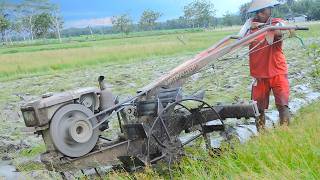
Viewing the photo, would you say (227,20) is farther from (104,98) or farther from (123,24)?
(104,98)

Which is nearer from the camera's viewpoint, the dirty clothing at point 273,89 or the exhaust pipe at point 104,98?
the exhaust pipe at point 104,98

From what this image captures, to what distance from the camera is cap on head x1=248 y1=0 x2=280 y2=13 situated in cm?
563

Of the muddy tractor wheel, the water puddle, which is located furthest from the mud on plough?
the water puddle

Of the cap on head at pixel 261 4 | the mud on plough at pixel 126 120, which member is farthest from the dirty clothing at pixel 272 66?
the mud on plough at pixel 126 120

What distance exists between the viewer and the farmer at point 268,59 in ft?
18.6

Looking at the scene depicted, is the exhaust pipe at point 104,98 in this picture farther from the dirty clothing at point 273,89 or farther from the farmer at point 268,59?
the dirty clothing at point 273,89

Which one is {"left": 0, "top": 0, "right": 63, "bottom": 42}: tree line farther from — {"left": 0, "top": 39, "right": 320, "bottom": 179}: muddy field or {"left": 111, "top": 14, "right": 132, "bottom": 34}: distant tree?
{"left": 0, "top": 39, "right": 320, "bottom": 179}: muddy field

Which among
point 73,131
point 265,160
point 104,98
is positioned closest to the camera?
point 265,160

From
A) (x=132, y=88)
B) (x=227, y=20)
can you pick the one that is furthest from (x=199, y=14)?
(x=132, y=88)

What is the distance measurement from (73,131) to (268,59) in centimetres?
254

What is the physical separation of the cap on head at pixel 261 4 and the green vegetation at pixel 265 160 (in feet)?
4.72

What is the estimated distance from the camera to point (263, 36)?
5500mm

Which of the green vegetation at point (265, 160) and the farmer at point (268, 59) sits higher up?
the farmer at point (268, 59)

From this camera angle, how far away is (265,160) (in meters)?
4.27
